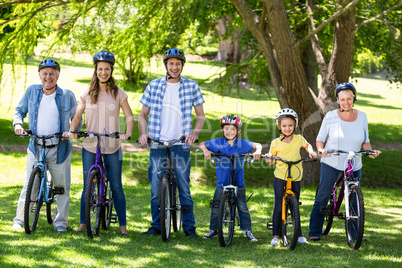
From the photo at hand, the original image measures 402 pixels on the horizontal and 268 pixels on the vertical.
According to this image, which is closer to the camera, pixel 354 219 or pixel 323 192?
pixel 354 219

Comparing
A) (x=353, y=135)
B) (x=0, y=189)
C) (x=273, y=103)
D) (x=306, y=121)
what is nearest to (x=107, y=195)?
(x=353, y=135)

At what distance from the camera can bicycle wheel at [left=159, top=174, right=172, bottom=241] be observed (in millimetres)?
5707

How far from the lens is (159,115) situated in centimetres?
595

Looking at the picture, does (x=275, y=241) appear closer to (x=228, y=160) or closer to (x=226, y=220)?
(x=226, y=220)

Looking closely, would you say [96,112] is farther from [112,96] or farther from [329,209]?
[329,209]

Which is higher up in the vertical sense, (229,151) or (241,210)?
(229,151)

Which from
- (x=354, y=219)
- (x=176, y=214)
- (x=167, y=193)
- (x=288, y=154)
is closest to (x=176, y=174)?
(x=167, y=193)

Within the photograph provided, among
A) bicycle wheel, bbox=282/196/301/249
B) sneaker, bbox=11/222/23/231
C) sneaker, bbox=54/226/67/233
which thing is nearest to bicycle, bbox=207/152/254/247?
bicycle wheel, bbox=282/196/301/249

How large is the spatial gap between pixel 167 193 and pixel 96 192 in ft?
2.65

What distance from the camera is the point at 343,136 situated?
5.98 metres

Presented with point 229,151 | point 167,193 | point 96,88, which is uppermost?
point 96,88

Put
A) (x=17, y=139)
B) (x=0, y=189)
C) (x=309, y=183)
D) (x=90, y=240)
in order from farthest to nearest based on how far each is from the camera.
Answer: (x=17, y=139) → (x=309, y=183) → (x=0, y=189) → (x=90, y=240)

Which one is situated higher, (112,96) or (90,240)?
(112,96)

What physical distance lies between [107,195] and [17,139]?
37.8ft
